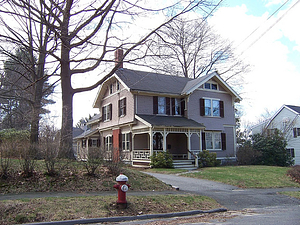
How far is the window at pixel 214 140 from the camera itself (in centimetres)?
2662

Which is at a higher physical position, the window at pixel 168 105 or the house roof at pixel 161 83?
the house roof at pixel 161 83

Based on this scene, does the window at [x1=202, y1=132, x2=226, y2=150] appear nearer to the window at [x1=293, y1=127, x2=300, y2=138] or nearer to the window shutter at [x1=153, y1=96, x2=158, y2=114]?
the window shutter at [x1=153, y1=96, x2=158, y2=114]

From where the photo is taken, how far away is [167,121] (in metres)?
23.5

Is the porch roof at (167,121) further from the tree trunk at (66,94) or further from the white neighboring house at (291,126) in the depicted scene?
the white neighboring house at (291,126)

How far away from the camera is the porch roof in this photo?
22244 mm

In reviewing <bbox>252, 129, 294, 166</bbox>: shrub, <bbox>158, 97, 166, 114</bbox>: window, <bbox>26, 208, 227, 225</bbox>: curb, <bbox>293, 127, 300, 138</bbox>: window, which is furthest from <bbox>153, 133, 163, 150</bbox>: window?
<bbox>293, 127, 300, 138</bbox>: window

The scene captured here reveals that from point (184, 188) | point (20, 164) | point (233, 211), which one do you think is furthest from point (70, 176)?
point (233, 211)

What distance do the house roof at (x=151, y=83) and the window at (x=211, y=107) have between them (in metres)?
2.47

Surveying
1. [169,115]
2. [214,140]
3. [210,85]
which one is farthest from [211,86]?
[169,115]

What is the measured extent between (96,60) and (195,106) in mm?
12285

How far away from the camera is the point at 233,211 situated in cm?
928

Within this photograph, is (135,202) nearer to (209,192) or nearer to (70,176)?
(70,176)

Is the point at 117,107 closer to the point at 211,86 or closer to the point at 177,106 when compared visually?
the point at 177,106

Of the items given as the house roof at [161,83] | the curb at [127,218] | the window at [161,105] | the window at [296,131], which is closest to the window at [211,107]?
the house roof at [161,83]
